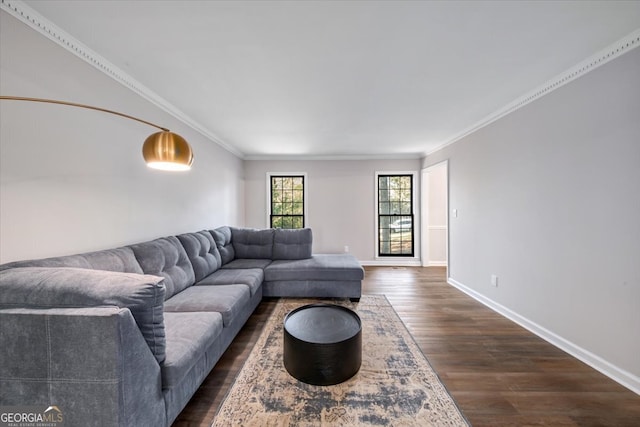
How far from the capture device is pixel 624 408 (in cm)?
162

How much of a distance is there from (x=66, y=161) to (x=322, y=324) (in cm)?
225

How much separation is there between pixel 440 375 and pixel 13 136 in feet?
11.0

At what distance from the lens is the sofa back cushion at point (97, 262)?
1.42 meters

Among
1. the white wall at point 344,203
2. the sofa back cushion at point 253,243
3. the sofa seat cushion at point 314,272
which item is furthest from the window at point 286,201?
the sofa seat cushion at point 314,272

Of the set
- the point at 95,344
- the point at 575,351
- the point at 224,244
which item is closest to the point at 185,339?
the point at 95,344

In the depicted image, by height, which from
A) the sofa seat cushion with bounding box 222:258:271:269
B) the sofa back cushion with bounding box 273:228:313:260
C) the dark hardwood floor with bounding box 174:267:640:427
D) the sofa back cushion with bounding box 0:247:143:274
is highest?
the sofa back cushion with bounding box 0:247:143:274

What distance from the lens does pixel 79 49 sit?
180cm

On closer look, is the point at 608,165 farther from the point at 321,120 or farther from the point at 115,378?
the point at 115,378

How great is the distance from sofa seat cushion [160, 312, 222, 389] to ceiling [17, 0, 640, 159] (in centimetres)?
204

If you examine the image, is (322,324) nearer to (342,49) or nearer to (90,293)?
(90,293)

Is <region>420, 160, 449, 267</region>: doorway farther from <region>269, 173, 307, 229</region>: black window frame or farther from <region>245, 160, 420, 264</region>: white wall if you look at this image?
<region>269, 173, 307, 229</region>: black window frame

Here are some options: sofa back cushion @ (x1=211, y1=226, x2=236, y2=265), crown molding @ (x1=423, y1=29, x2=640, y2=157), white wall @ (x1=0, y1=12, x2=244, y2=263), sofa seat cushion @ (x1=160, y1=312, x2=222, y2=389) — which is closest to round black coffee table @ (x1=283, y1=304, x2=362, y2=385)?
sofa seat cushion @ (x1=160, y1=312, x2=222, y2=389)

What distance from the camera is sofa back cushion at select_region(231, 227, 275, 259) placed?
12.6ft

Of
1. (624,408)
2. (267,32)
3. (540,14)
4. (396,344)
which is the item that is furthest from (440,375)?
(267,32)
